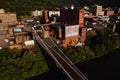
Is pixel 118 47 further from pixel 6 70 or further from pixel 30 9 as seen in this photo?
pixel 30 9

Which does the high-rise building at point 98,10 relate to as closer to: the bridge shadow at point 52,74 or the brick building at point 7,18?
the brick building at point 7,18

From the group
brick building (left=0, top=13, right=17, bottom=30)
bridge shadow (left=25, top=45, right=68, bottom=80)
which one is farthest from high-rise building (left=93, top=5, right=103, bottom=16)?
bridge shadow (left=25, top=45, right=68, bottom=80)

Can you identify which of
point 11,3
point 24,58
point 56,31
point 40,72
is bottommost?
point 40,72

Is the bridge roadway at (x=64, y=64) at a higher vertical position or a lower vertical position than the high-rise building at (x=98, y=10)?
lower

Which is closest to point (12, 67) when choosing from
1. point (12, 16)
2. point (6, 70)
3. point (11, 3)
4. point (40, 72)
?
point (6, 70)

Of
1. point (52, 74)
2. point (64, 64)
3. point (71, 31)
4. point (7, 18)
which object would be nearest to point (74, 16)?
point (71, 31)

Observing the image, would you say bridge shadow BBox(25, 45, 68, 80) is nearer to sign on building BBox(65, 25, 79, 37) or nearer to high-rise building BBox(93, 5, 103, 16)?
sign on building BBox(65, 25, 79, 37)

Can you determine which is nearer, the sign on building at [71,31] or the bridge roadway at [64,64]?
the bridge roadway at [64,64]

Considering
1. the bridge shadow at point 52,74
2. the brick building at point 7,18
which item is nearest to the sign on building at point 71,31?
the bridge shadow at point 52,74
